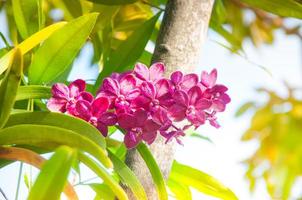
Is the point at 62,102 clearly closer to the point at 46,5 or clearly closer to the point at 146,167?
the point at 146,167

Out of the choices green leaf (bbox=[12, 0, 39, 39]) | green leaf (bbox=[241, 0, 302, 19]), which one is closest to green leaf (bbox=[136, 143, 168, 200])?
green leaf (bbox=[12, 0, 39, 39])

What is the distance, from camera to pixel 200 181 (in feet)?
2.65

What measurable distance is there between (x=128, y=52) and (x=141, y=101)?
30 centimetres

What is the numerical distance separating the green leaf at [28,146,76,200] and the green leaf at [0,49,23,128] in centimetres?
11

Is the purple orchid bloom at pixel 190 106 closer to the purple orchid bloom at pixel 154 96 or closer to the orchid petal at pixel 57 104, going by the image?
the purple orchid bloom at pixel 154 96

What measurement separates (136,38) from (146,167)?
1.11 ft

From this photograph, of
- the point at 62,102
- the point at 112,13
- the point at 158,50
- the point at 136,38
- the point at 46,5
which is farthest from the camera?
the point at 46,5

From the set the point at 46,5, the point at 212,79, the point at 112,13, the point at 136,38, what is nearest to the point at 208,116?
the point at 212,79

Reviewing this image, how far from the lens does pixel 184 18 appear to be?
2.45 feet

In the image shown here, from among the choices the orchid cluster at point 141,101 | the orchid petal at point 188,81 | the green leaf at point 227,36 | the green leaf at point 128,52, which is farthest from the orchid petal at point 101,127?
the green leaf at point 227,36

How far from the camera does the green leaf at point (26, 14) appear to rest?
756 mm

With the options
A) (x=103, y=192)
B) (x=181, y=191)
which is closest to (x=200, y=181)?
(x=181, y=191)

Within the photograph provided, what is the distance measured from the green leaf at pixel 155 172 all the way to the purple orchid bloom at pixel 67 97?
94mm

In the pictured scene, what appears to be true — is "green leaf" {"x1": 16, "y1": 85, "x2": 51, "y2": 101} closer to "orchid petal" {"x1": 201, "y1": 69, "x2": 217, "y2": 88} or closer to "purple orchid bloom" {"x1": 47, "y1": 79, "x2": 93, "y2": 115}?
"purple orchid bloom" {"x1": 47, "y1": 79, "x2": 93, "y2": 115}
